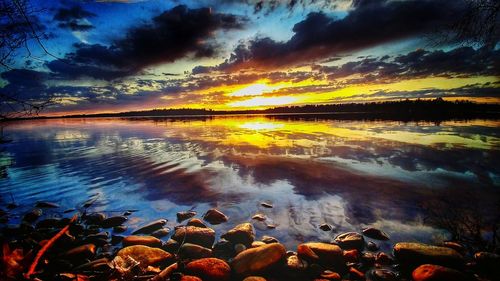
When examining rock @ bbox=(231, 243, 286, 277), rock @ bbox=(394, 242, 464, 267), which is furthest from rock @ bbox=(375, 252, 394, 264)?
rock @ bbox=(231, 243, 286, 277)

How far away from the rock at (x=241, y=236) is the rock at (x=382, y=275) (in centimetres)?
284

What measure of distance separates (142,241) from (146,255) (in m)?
0.96

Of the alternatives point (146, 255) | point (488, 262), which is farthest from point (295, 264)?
point (488, 262)

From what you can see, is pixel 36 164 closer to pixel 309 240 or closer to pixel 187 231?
pixel 187 231

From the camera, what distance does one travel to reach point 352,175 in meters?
12.4

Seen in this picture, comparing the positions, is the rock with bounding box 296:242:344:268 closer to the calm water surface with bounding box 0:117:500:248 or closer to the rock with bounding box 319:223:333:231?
the calm water surface with bounding box 0:117:500:248

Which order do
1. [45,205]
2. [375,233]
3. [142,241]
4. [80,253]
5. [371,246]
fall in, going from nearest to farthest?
[80,253] → [371,246] → [142,241] → [375,233] → [45,205]

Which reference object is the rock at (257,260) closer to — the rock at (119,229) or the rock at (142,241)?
the rock at (142,241)

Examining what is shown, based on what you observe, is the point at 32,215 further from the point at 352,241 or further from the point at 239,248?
the point at 352,241

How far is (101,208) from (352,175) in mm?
11172

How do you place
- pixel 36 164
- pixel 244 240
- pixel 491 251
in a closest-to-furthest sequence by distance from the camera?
pixel 491 251 < pixel 244 240 < pixel 36 164

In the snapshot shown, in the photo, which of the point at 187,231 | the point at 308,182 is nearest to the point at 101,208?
the point at 187,231

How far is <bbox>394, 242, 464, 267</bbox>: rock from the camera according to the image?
5.06 metres

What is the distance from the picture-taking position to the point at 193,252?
5.83 meters
